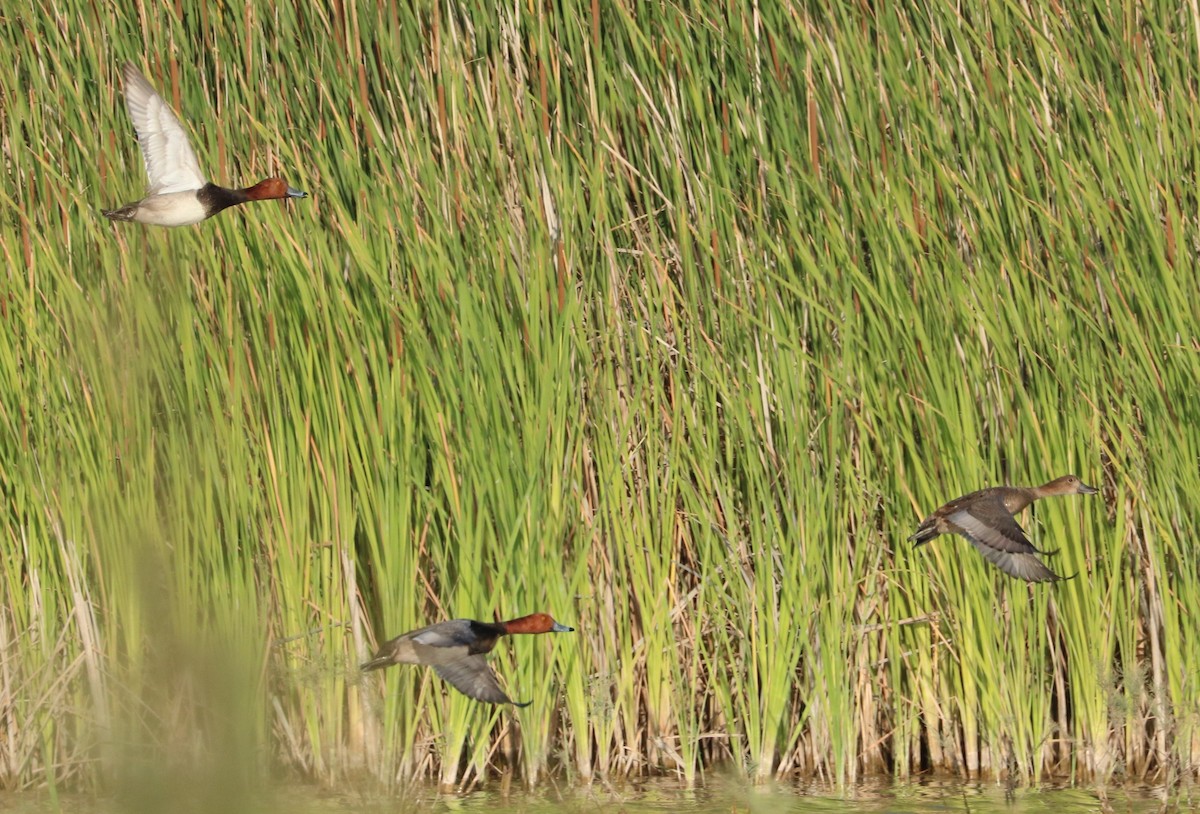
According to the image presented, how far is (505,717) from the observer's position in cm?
408

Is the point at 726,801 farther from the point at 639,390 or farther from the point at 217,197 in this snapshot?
the point at 217,197

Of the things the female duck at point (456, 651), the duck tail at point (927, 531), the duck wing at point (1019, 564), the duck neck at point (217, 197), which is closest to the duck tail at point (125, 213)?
the duck neck at point (217, 197)

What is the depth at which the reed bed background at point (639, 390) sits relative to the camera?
3875mm

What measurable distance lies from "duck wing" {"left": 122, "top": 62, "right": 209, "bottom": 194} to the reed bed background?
355 millimetres

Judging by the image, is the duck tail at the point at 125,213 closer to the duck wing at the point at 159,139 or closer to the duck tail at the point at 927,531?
the duck wing at the point at 159,139

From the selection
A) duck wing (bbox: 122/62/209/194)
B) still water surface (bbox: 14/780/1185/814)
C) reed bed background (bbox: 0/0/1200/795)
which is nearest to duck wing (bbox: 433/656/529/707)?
still water surface (bbox: 14/780/1185/814)

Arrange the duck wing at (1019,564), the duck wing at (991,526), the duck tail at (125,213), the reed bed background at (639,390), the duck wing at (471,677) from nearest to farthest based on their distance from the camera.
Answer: the duck wing at (471,677), the duck wing at (991,526), the duck wing at (1019,564), the duck tail at (125,213), the reed bed background at (639,390)

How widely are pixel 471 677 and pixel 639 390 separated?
110cm

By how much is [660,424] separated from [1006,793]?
1.30m

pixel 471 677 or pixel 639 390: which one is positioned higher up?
pixel 639 390

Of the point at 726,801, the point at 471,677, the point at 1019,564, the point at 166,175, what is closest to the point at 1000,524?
the point at 1019,564

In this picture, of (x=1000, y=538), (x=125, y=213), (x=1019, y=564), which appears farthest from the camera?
(x=125, y=213)

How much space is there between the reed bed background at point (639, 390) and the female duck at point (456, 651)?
54 centimetres

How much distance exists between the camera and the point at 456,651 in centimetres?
323
